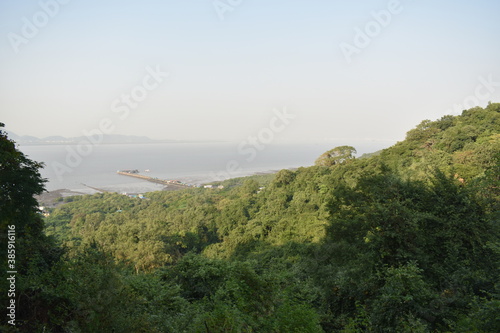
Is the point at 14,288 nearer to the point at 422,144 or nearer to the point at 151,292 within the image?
the point at 151,292

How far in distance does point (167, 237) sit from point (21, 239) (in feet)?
57.9

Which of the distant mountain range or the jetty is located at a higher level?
the distant mountain range

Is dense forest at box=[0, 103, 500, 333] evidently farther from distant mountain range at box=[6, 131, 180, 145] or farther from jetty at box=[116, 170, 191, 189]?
distant mountain range at box=[6, 131, 180, 145]

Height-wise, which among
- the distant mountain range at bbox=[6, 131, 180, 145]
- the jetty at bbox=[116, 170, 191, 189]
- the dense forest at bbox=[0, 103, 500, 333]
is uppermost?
the distant mountain range at bbox=[6, 131, 180, 145]

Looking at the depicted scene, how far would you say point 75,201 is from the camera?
42.8 metres

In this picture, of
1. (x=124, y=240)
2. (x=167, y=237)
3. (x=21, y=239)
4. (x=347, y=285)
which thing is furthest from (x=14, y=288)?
A: (x=167, y=237)

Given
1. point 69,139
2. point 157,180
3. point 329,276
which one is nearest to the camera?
point 329,276

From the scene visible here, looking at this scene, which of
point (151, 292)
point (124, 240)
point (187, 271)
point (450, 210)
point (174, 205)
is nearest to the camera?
point (151, 292)

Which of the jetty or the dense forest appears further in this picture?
the jetty

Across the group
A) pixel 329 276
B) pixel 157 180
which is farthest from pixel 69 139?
pixel 329 276

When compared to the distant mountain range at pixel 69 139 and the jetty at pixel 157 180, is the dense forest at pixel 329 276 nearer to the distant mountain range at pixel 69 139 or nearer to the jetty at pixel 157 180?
the jetty at pixel 157 180

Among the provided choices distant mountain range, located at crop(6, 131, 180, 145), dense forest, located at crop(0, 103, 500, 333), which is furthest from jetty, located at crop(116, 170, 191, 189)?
dense forest, located at crop(0, 103, 500, 333)

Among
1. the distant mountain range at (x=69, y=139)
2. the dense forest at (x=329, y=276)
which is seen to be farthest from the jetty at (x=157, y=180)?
the dense forest at (x=329, y=276)

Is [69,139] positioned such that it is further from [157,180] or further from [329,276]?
[329,276]
